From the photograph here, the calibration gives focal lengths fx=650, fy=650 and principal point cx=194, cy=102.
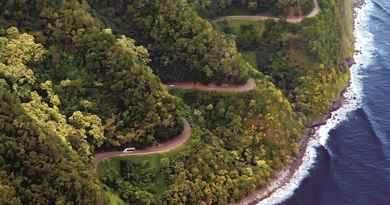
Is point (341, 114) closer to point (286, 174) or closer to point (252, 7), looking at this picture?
point (286, 174)

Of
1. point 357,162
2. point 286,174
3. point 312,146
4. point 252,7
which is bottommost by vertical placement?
point 286,174

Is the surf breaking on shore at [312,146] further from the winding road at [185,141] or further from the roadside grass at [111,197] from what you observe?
the roadside grass at [111,197]

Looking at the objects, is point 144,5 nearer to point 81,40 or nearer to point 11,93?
point 81,40

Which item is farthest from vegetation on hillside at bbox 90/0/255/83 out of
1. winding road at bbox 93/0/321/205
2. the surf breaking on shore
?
the surf breaking on shore

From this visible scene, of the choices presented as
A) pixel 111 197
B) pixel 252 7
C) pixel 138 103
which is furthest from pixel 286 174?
pixel 252 7

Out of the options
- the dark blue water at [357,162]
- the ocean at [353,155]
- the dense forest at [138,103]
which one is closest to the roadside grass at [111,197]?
the dense forest at [138,103]

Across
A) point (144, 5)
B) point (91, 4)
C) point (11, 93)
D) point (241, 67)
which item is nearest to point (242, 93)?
point (241, 67)

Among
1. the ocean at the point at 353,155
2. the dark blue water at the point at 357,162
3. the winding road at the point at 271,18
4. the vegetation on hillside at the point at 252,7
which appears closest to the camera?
the dark blue water at the point at 357,162
